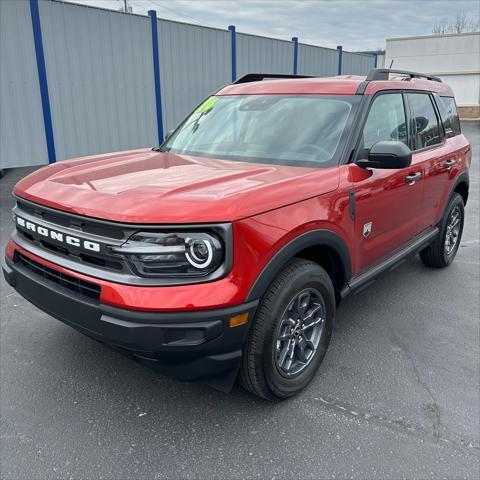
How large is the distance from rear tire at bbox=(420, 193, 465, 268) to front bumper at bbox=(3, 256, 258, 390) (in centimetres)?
311

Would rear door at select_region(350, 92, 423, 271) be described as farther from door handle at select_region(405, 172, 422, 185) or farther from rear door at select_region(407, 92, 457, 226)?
rear door at select_region(407, 92, 457, 226)

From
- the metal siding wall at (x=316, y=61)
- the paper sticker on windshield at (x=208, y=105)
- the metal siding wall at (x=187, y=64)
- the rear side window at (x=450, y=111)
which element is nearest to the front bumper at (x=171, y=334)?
the paper sticker on windshield at (x=208, y=105)

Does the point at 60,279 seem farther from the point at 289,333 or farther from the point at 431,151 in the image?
the point at 431,151

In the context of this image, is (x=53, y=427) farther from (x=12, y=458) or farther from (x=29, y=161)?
(x=29, y=161)

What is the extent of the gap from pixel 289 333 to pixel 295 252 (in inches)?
20.3

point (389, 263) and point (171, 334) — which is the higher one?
point (171, 334)

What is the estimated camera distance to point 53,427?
8.23 ft

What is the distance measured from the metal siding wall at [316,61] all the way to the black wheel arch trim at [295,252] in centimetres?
1347

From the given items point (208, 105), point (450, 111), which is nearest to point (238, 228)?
point (208, 105)

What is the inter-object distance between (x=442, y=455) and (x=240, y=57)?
1166cm

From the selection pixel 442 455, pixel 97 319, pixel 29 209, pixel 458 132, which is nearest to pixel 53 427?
pixel 97 319

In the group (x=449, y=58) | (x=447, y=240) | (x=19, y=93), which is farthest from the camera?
(x=449, y=58)

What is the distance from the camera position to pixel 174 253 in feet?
6.97

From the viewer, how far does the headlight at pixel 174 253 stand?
6.96ft
